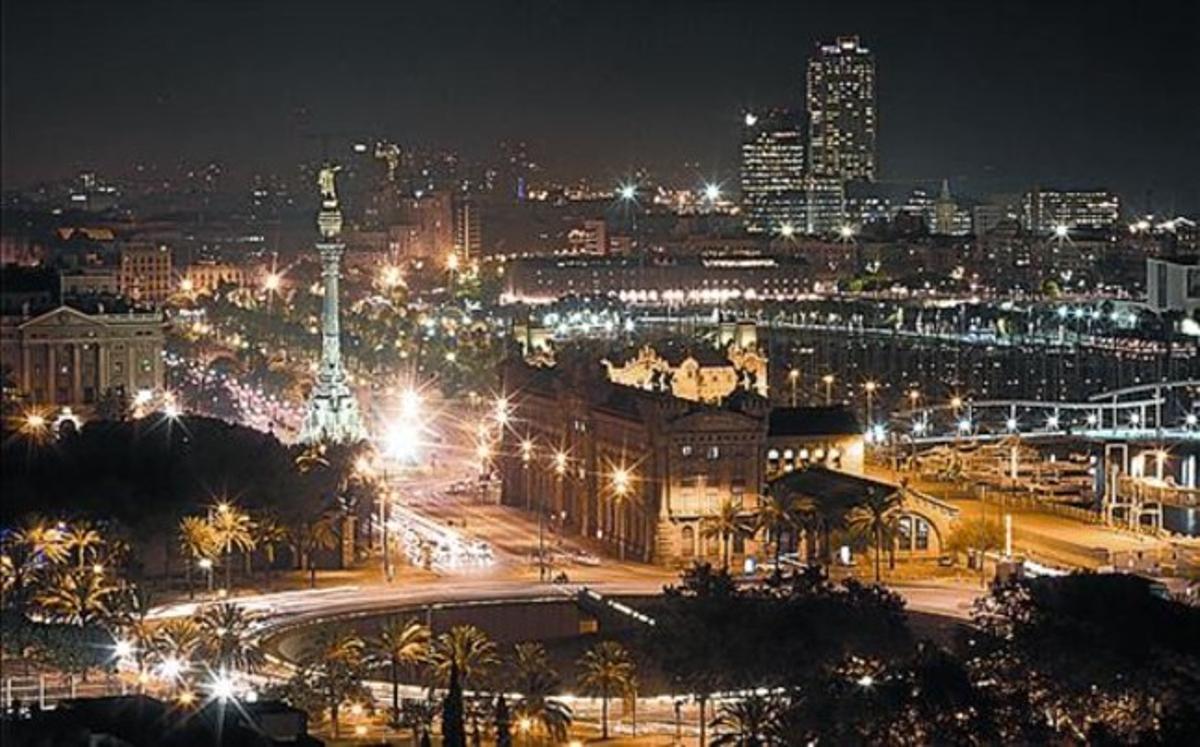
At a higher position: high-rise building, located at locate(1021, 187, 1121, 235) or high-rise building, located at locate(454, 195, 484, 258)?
high-rise building, located at locate(1021, 187, 1121, 235)

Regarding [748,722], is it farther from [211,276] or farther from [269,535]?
[211,276]

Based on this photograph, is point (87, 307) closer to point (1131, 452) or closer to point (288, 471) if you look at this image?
point (288, 471)

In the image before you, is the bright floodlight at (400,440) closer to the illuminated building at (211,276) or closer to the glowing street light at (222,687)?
the glowing street light at (222,687)

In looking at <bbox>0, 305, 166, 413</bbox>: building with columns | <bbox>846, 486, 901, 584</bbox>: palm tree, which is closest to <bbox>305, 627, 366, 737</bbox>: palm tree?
<bbox>0, 305, 166, 413</bbox>: building with columns

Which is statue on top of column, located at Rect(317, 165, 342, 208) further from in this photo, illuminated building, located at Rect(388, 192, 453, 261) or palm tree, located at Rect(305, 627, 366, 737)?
illuminated building, located at Rect(388, 192, 453, 261)

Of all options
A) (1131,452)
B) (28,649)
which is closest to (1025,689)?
(28,649)
